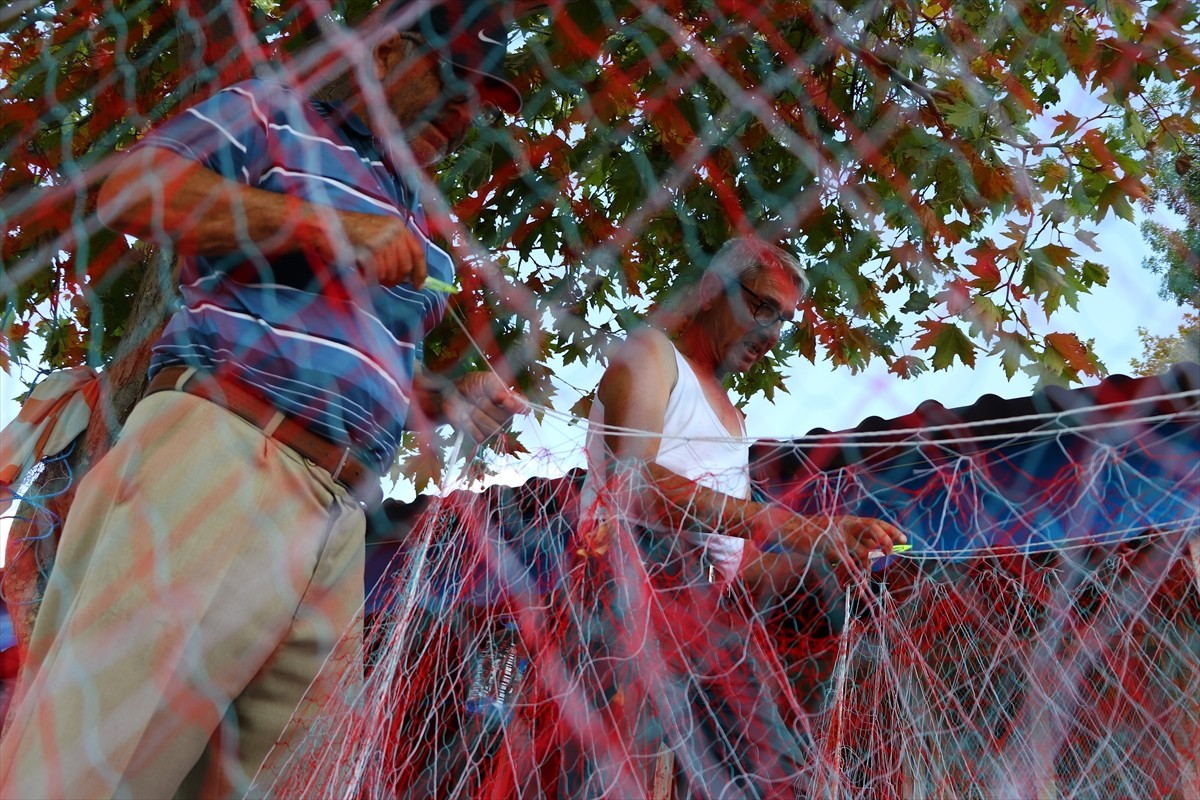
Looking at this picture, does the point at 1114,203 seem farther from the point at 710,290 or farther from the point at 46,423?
the point at 46,423

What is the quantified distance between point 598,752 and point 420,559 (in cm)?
39

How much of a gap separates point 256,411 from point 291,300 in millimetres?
137

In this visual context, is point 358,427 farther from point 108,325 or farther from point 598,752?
point 108,325

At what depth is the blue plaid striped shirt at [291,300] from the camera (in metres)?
1.28

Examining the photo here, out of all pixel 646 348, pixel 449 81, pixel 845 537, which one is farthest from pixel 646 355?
pixel 449 81

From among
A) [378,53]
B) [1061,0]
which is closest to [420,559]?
[378,53]

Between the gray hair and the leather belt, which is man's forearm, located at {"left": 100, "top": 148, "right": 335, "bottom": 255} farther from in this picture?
the gray hair

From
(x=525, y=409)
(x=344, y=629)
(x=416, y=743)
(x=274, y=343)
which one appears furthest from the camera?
(x=416, y=743)

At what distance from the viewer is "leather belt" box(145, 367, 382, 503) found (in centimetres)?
129

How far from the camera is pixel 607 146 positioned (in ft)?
9.66

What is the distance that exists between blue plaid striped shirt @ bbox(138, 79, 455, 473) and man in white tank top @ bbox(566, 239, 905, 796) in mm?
445

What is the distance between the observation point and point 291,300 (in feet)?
4.31

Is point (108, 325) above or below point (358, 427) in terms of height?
above

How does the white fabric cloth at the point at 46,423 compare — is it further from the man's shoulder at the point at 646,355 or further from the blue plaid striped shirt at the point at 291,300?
the man's shoulder at the point at 646,355
